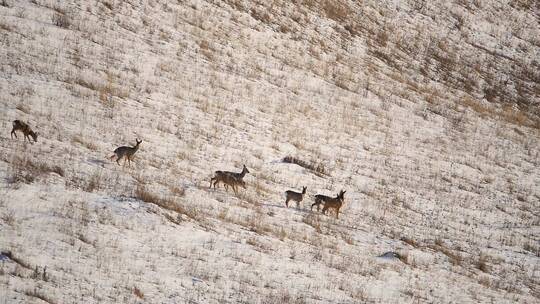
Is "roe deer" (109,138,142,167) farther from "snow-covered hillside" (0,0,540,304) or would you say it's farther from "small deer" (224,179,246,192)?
"small deer" (224,179,246,192)

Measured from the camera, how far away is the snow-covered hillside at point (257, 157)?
1811 cm

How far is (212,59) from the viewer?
98.5 ft

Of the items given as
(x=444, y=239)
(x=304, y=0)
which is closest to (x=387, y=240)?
(x=444, y=239)

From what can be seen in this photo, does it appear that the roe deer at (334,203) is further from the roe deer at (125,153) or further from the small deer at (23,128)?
the small deer at (23,128)

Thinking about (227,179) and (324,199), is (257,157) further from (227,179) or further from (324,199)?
(324,199)

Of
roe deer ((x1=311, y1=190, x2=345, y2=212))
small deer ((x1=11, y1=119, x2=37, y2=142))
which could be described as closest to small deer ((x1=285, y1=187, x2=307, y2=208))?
roe deer ((x1=311, y1=190, x2=345, y2=212))

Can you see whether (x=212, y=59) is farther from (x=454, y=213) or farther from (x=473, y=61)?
(x=473, y=61)

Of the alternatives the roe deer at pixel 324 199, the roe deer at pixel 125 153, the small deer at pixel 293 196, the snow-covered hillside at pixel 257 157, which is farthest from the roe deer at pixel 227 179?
the roe deer at pixel 125 153

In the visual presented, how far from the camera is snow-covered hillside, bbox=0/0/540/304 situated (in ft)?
59.4

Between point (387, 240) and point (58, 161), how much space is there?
34.0 ft

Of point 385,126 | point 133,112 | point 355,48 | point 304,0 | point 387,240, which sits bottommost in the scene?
point 387,240

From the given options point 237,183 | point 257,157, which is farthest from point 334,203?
point 257,157

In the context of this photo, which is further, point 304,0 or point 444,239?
point 304,0

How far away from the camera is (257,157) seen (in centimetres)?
2459
